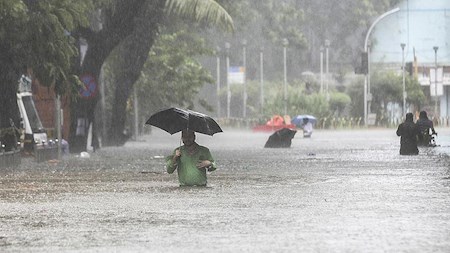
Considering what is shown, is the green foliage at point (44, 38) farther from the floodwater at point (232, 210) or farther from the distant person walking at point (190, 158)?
the distant person walking at point (190, 158)

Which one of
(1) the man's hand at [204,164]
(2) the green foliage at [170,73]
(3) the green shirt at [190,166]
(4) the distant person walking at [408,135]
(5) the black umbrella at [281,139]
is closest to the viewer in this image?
(1) the man's hand at [204,164]

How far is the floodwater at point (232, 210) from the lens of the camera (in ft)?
46.4

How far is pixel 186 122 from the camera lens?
23391mm

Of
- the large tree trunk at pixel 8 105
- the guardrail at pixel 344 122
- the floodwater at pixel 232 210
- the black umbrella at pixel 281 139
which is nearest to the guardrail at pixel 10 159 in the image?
the large tree trunk at pixel 8 105

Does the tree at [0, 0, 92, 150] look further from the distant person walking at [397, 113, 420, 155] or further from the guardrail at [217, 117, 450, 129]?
the guardrail at [217, 117, 450, 129]

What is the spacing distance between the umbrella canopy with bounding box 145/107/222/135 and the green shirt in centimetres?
37

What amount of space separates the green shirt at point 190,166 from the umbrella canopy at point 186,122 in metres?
0.37

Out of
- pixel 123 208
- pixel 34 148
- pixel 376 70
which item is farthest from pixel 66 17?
pixel 376 70

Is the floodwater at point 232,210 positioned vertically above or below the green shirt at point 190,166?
below

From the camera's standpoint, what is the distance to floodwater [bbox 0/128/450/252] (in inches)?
556

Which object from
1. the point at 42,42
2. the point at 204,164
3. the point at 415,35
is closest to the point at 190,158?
the point at 204,164

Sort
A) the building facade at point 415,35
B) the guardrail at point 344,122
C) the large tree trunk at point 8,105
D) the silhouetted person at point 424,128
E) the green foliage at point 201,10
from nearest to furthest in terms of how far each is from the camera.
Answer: the large tree trunk at point 8,105 < the silhouetted person at point 424,128 < the green foliage at point 201,10 < the guardrail at point 344,122 < the building facade at point 415,35

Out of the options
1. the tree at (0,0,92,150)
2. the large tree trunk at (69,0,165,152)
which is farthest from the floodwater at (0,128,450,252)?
the large tree trunk at (69,0,165,152)

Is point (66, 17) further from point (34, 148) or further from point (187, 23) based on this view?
point (187, 23)
